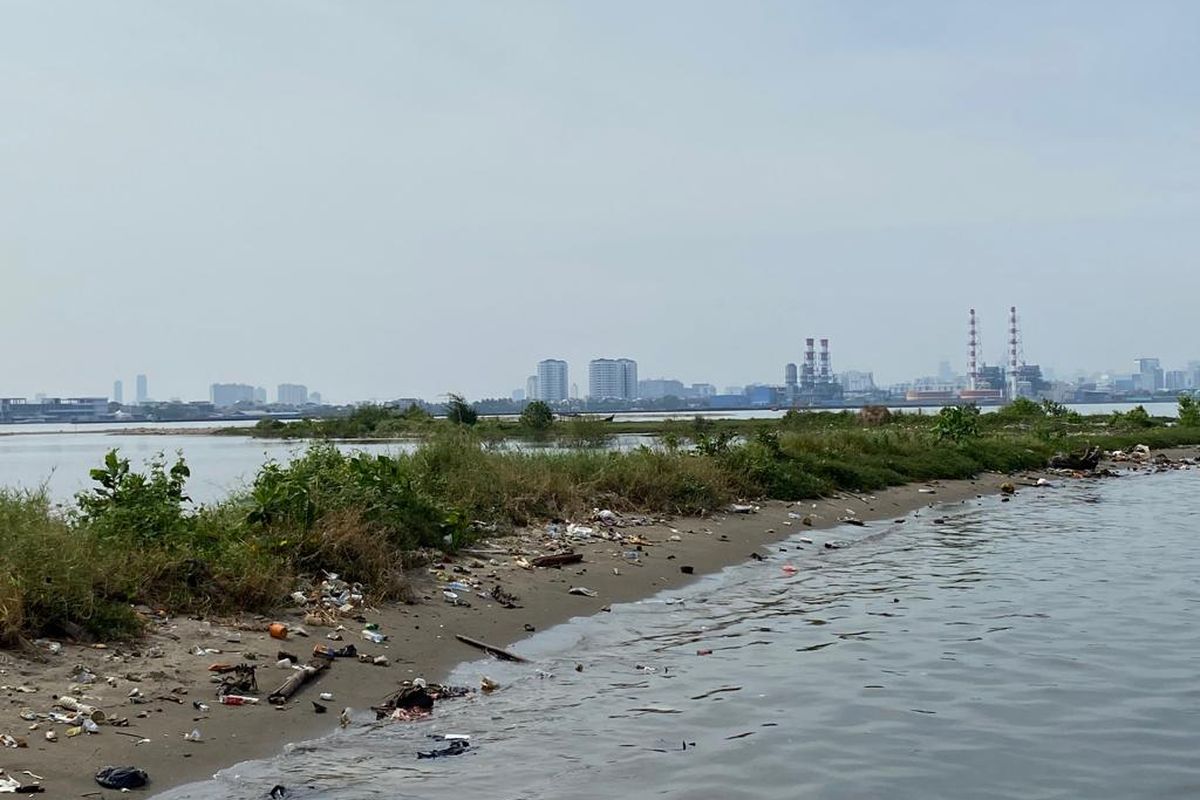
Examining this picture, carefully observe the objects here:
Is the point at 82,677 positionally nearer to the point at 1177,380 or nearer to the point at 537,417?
the point at 537,417

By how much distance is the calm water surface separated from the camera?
6414 mm

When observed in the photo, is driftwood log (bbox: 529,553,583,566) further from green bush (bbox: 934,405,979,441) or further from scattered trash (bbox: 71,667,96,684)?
green bush (bbox: 934,405,979,441)

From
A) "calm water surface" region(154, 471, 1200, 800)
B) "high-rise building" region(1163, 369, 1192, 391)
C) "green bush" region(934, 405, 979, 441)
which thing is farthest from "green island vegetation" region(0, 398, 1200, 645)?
"high-rise building" region(1163, 369, 1192, 391)

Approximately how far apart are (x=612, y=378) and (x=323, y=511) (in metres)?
147

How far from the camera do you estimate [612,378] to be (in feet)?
517

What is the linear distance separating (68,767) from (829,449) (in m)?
20.0

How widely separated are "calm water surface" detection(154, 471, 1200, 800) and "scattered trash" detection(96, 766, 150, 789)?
26 centimetres

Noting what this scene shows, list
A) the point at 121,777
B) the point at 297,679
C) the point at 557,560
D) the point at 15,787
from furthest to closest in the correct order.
Answer: 1. the point at 557,560
2. the point at 297,679
3. the point at 121,777
4. the point at 15,787

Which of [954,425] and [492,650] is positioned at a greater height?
[954,425]

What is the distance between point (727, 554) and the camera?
15.0 meters

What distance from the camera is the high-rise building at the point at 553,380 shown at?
14641 centimetres

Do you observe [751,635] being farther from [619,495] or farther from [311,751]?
[619,495]

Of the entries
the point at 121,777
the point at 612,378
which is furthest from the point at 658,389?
the point at 121,777

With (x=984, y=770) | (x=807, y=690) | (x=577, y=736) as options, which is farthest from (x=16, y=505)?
(x=984, y=770)
